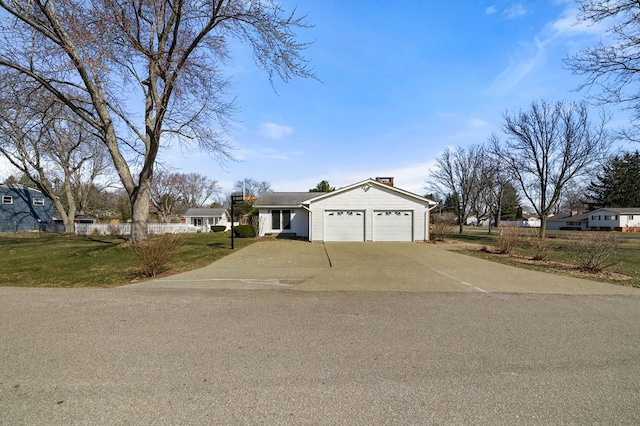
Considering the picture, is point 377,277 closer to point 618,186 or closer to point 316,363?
point 316,363

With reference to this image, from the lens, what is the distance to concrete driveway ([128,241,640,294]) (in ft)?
24.3

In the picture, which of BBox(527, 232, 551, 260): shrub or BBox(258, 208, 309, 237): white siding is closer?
BBox(527, 232, 551, 260): shrub

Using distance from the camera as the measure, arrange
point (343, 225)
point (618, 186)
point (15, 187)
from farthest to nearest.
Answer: point (618, 186) < point (15, 187) < point (343, 225)

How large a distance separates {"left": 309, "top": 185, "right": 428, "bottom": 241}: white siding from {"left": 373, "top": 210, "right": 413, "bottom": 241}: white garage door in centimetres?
28

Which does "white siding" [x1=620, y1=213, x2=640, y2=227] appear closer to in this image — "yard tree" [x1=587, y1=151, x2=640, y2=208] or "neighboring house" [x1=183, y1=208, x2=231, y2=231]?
"yard tree" [x1=587, y1=151, x2=640, y2=208]

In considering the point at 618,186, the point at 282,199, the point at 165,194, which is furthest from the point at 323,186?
the point at 618,186

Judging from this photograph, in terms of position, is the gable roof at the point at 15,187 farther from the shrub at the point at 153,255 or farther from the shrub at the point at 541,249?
the shrub at the point at 541,249

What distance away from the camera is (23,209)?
1400 inches

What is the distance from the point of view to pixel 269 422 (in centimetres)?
240

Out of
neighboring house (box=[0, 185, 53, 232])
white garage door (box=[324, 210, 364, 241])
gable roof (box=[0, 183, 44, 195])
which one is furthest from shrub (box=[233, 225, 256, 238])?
gable roof (box=[0, 183, 44, 195])

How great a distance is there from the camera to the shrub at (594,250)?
9578 millimetres

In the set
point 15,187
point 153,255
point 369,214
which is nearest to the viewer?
point 153,255

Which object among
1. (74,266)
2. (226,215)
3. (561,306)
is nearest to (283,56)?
(74,266)

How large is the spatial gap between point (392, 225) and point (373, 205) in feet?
5.86
